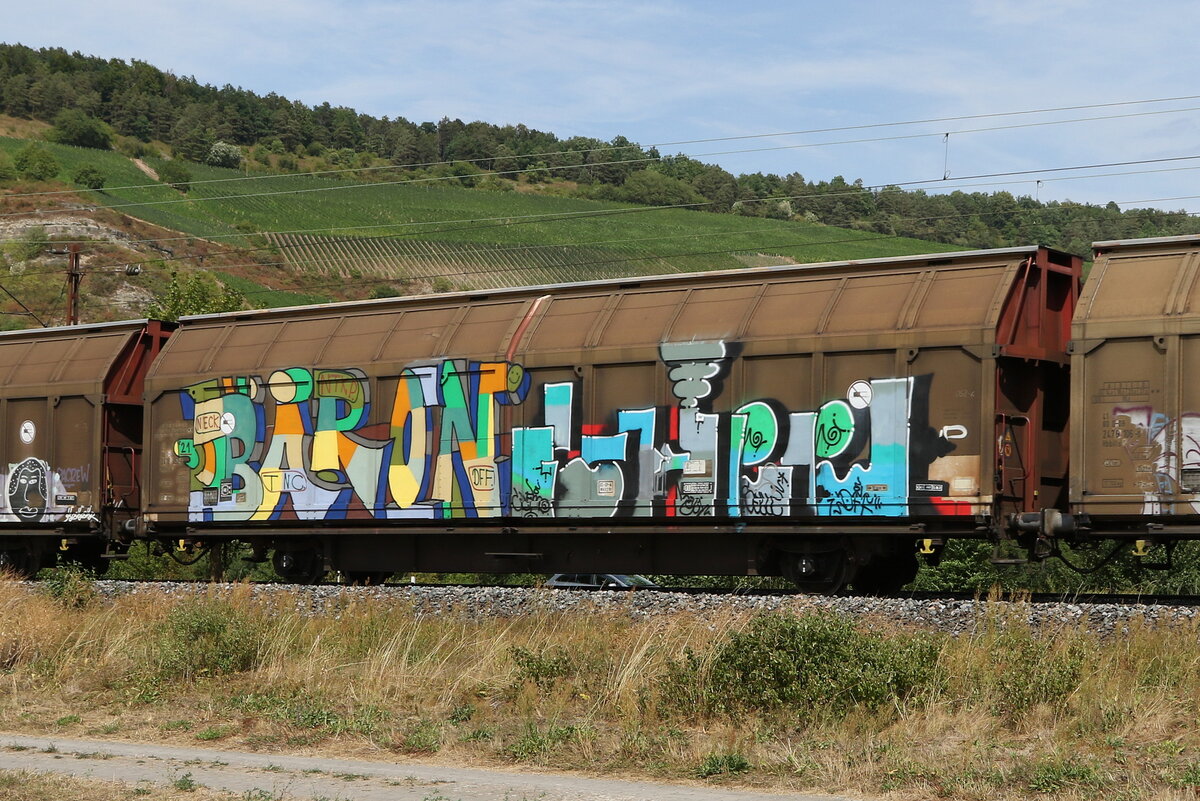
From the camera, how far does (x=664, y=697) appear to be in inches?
403

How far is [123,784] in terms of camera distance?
26.8ft

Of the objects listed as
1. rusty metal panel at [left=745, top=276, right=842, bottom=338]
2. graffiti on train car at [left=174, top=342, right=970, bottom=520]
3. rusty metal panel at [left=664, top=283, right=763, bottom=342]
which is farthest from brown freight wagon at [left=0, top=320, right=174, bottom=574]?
rusty metal panel at [left=745, top=276, right=842, bottom=338]

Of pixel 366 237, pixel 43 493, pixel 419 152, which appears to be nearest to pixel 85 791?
pixel 43 493

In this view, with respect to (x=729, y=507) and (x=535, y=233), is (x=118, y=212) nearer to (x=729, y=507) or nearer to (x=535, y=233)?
(x=535, y=233)

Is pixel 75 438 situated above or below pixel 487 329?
below

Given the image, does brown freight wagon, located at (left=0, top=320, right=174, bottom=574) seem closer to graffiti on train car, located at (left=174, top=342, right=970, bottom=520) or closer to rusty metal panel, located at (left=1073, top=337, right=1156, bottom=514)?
graffiti on train car, located at (left=174, top=342, right=970, bottom=520)

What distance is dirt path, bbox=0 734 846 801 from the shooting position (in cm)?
775

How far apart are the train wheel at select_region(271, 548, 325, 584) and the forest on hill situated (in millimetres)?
68098

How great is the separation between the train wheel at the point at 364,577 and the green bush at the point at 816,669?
27.7 ft

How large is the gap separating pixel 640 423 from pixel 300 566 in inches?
236

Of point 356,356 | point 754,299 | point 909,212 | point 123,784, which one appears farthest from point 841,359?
point 909,212

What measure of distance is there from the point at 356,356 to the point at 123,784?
944cm

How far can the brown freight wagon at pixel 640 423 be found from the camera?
1334 cm

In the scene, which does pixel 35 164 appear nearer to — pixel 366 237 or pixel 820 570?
pixel 366 237
